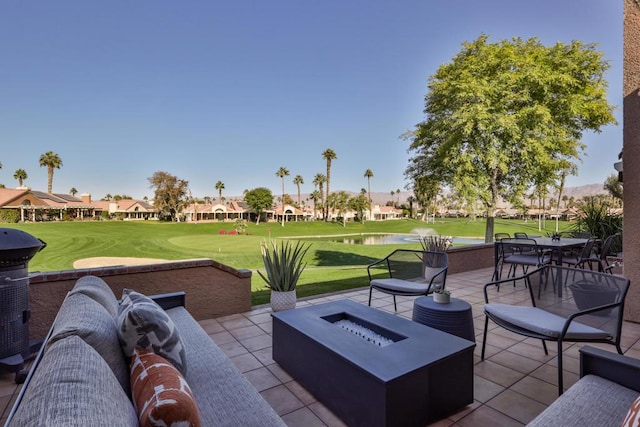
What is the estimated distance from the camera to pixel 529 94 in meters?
8.67

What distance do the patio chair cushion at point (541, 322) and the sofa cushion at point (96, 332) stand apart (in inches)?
101

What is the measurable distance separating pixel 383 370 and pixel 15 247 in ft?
9.38

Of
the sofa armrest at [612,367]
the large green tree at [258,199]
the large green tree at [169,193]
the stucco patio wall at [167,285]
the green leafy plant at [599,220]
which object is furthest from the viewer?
the large green tree at [258,199]

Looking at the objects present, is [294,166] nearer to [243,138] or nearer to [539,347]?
[243,138]

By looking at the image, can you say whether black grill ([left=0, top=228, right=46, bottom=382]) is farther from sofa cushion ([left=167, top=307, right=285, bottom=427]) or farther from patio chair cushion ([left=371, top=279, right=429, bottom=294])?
patio chair cushion ([left=371, top=279, right=429, bottom=294])

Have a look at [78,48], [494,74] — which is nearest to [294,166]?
[78,48]

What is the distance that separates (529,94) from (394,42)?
545cm

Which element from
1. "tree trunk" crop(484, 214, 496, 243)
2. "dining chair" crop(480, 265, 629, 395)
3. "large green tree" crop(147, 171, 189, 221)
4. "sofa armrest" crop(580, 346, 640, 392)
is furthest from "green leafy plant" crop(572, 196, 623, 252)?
"large green tree" crop(147, 171, 189, 221)

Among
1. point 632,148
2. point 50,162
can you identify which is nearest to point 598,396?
point 632,148

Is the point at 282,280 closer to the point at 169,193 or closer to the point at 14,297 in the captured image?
the point at 14,297

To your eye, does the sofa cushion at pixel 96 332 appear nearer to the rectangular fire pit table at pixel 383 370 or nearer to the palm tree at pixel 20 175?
the rectangular fire pit table at pixel 383 370

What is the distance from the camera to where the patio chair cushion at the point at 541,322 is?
7.28ft

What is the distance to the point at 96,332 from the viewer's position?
1270mm

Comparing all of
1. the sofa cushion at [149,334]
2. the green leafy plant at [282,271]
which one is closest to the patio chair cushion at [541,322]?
the green leafy plant at [282,271]
